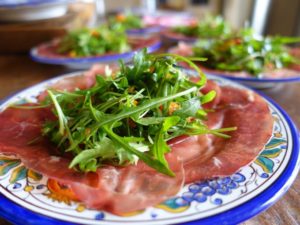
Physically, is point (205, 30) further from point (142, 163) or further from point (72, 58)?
point (142, 163)

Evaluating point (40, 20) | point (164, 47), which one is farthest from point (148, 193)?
point (40, 20)

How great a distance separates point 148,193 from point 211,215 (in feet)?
0.36

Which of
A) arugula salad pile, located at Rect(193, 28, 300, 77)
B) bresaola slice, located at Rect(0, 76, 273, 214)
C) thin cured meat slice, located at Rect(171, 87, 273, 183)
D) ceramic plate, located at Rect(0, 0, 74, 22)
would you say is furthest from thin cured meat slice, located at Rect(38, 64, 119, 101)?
ceramic plate, located at Rect(0, 0, 74, 22)

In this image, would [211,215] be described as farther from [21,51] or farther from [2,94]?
[21,51]

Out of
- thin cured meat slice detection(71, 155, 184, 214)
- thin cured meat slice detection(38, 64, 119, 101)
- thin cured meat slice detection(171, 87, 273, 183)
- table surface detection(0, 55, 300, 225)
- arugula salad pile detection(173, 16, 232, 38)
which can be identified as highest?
thin cured meat slice detection(38, 64, 119, 101)

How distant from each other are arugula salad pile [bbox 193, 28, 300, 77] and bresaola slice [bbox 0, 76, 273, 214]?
384mm

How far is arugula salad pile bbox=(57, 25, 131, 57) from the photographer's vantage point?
140cm

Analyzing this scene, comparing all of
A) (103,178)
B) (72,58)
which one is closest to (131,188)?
(103,178)

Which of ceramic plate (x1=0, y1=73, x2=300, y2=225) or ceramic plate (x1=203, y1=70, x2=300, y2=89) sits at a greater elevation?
ceramic plate (x1=0, y1=73, x2=300, y2=225)

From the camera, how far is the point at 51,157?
1.95 ft

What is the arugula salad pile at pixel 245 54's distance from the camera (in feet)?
3.84

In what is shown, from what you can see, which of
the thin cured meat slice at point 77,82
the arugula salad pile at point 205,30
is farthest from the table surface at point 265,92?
the arugula salad pile at point 205,30

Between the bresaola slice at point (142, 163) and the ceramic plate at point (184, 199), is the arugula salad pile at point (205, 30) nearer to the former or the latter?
the bresaola slice at point (142, 163)

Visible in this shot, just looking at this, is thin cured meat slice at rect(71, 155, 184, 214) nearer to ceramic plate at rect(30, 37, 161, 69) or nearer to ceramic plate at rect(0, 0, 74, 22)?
ceramic plate at rect(30, 37, 161, 69)
